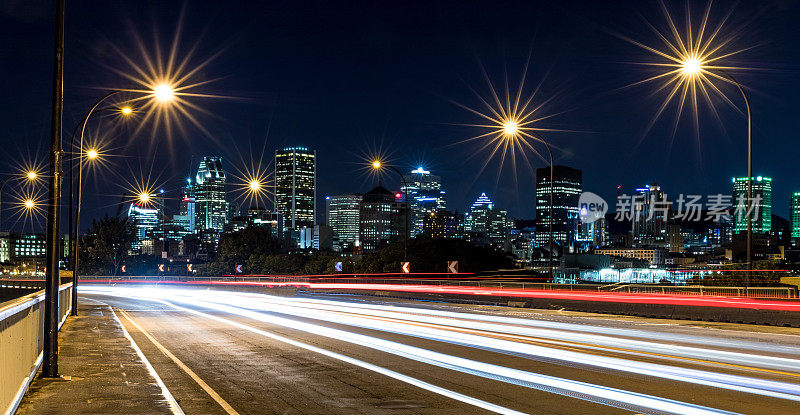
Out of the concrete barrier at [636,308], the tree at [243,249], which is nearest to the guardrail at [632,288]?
the concrete barrier at [636,308]

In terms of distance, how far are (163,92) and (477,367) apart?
602 inches

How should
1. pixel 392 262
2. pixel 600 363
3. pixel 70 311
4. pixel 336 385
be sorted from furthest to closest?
pixel 392 262
pixel 70 311
pixel 600 363
pixel 336 385

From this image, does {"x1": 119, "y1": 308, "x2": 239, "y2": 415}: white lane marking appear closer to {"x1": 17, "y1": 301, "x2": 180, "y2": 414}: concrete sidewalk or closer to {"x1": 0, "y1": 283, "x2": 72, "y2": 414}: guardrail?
{"x1": 17, "y1": 301, "x2": 180, "y2": 414}: concrete sidewalk

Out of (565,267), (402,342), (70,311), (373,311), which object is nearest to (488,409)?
Result: (402,342)

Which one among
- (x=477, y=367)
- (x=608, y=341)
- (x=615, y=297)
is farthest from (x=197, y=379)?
(x=615, y=297)

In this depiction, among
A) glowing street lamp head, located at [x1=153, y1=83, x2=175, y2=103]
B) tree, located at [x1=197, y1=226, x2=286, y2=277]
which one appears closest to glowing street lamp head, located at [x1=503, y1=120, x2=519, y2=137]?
glowing street lamp head, located at [x1=153, y1=83, x2=175, y2=103]

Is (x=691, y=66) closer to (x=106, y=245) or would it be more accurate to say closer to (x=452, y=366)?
(x=452, y=366)

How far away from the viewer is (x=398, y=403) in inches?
451

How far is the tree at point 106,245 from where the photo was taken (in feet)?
380

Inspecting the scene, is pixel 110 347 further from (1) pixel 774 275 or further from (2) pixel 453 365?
(1) pixel 774 275

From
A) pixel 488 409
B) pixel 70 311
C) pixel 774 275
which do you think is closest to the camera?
pixel 488 409

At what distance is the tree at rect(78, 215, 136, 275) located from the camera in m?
116

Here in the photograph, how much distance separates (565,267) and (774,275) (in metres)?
82.8

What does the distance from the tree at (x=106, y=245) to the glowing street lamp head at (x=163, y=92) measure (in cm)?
9209
